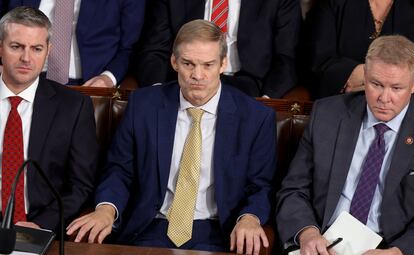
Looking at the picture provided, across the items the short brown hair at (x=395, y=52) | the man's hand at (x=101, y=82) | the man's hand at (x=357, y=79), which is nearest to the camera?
the short brown hair at (x=395, y=52)

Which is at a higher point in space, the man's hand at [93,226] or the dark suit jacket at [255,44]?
the dark suit jacket at [255,44]

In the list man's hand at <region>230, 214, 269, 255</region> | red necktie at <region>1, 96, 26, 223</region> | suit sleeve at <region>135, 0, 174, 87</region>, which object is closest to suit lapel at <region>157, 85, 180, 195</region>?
man's hand at <region>230, 214, 269, 255</region>

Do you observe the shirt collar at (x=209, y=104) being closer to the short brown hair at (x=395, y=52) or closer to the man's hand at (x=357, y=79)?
the short brown hair at (x=395, y=52)

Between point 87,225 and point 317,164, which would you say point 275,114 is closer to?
point 317,164

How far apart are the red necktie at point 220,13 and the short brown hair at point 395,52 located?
1104 millimetres

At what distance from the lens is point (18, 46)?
8.68 feet

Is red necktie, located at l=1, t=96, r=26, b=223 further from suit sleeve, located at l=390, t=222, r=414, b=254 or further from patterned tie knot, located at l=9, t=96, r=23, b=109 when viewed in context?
suit sleeve, located at l=390, t=222, r=414, b=254

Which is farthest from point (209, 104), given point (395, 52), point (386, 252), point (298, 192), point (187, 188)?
point (386, 252)

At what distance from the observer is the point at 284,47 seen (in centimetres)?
347

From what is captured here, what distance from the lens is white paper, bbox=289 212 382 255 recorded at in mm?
2350

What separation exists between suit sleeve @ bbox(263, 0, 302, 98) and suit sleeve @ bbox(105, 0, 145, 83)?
23.2 inches

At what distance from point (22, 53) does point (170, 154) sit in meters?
0.57

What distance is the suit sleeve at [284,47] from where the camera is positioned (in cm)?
341

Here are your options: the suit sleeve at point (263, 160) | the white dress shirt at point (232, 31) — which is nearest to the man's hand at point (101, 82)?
the white dress shirt at point (232, 31)
